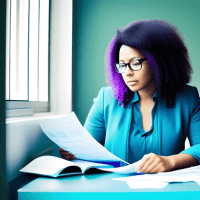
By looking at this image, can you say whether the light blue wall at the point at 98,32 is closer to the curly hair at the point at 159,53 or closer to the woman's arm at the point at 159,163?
the curly hair at the point at 159,53

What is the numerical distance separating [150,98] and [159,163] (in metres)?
0.44

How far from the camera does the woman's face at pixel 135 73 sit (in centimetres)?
88

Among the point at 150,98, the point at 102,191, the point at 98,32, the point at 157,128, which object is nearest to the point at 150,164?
the point at 102,191

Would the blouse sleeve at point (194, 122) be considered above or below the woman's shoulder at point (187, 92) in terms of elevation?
below

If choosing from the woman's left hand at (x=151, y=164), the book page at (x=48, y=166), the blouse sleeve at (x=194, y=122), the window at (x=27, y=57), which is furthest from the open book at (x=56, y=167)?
the blouse sleeve at (x=194, y=122)

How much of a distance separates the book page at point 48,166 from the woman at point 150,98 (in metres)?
0.38

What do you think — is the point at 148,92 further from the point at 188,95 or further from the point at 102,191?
the point at 102,191

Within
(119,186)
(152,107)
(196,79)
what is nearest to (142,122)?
(152,107)

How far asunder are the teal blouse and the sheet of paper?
9.8 inches

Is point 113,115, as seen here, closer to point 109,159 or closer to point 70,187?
point 109,159

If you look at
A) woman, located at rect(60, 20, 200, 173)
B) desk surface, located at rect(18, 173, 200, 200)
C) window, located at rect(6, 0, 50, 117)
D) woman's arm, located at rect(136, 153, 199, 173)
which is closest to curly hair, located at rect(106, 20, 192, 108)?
woman, located at rect(60, 20, 200, 173)

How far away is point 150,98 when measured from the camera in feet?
3.33

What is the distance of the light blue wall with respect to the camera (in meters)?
1.93

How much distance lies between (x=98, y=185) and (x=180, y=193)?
6.3 inches
